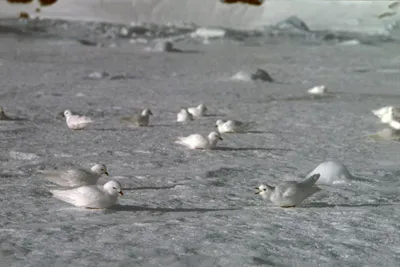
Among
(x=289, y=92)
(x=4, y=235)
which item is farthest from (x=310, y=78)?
(x=4, y=235)

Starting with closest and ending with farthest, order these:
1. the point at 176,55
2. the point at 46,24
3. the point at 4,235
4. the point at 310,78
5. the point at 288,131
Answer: the point at 4,235 < the point at 288,131 < the point at 310,78 < the point at 176,55 < the point at 46,24

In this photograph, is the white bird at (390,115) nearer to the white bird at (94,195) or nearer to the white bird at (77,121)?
the white bird at (77,121)

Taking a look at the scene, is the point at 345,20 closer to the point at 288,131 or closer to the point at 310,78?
the point at 310,78

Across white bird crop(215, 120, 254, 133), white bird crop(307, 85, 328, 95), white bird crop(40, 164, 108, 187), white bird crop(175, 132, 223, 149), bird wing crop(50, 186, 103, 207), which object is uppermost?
bird wing crop(50, 186, 103, 207)

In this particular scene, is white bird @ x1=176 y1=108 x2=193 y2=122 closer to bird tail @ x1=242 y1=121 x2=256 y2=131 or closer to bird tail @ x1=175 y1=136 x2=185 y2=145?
bird tail @ x1=242 y1=121 x2=256 y2=131

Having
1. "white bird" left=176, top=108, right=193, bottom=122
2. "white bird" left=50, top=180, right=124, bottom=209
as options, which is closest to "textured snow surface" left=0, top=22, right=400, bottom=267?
"white bird" left=50, top=180, right=124, bottom=209

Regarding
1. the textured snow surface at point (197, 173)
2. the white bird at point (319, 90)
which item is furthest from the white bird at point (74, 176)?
the white bird at point (319, 90)
